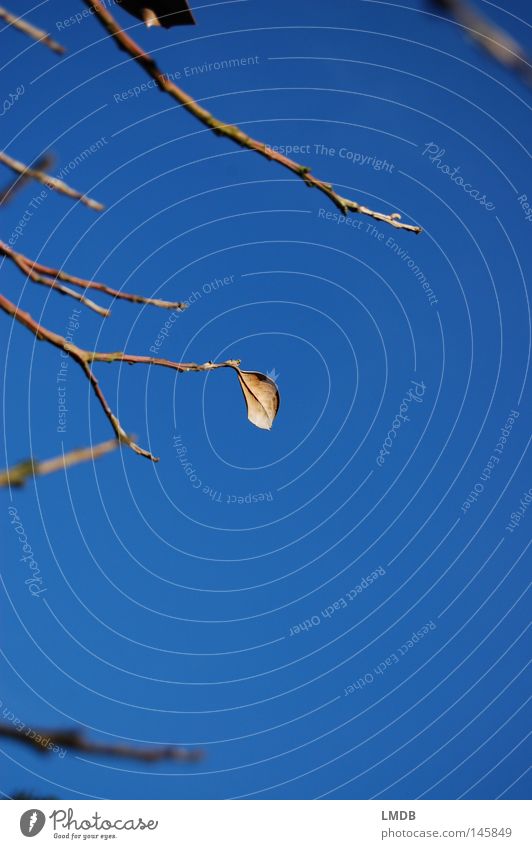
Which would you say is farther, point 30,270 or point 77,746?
point 30,270

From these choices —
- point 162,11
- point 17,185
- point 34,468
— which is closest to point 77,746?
point 34,468

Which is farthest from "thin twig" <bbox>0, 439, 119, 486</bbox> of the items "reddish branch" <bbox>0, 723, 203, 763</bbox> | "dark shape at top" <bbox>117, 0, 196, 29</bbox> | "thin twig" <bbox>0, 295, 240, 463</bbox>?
"dark shape at top" <bbox>117, 0, 196, 29</bbox>

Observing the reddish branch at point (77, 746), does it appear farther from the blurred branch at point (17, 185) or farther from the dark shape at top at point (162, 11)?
the dark shape at top at point (162, 11)

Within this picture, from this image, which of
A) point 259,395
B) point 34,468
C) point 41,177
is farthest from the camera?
point 259,395

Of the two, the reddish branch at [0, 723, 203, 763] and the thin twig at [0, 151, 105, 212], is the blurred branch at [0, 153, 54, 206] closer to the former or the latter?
the thin twig at [0, 151, 105, 212]

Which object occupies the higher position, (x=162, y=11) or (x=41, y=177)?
(x=162, y=11)

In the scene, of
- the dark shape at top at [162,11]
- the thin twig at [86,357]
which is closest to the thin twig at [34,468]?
the thin twig at [86,357]

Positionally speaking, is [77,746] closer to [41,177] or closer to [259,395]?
[41,177]
